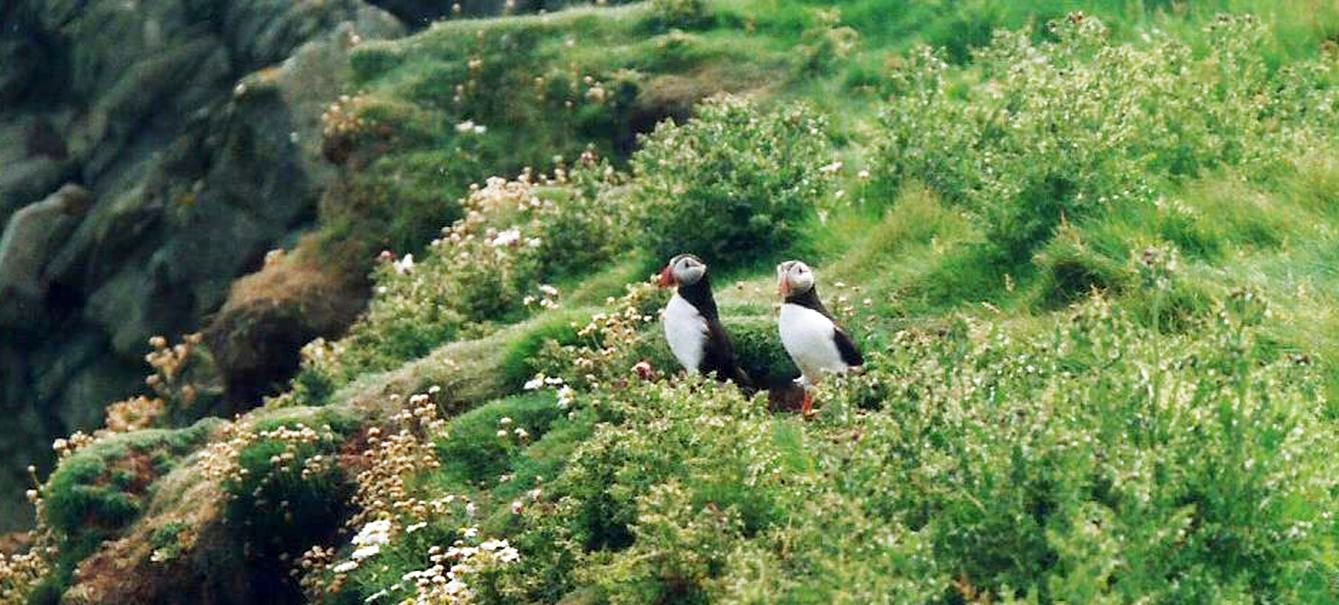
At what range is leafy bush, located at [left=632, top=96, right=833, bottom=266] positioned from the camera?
1412 centimetres

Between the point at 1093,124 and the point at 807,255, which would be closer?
the point at 1093,124

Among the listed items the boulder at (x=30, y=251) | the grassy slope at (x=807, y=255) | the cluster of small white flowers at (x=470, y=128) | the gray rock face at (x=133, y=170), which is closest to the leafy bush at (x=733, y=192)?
the grassy slope at (x=807, y=255)

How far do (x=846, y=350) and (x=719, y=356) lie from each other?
2.65ft

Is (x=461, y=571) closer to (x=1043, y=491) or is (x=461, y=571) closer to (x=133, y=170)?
(x=1043, y=491)

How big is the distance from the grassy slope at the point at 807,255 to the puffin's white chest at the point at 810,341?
44 cm

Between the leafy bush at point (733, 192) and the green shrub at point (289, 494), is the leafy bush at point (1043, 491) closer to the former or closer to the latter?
the green shrub at point (289, 494)

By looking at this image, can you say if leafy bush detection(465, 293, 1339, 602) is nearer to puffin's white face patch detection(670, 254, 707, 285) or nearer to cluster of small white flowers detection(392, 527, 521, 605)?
cluster of small white flowers detection(392, 527, 521, 605)

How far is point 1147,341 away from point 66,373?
20064mm

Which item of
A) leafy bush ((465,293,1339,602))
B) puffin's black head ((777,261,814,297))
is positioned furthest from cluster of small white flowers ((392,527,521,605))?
puffin's black head ((777,261,814,297))

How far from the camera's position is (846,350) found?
1023cm

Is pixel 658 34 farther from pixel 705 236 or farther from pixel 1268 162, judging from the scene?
pixel 1268 162

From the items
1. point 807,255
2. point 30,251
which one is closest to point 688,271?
point 807,255

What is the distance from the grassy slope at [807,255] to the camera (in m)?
8.05

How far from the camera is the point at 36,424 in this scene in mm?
25062
